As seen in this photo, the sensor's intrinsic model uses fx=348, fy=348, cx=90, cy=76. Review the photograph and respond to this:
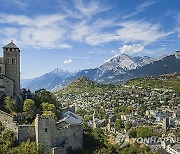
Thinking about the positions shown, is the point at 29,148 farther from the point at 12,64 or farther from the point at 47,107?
the point at 12,64

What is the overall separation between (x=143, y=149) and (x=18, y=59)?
3353cm

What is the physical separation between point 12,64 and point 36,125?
30.5ft

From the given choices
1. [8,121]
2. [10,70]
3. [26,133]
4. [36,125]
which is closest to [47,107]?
[10,70]

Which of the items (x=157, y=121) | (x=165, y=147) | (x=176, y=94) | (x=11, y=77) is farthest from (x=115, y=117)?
(x=11, y=77)

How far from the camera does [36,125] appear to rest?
30500 mm

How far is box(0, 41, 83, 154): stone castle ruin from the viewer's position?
3058 cm

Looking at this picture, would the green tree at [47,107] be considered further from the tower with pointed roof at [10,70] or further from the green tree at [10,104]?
the green tree at [10,104]

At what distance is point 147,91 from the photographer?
6403 inches

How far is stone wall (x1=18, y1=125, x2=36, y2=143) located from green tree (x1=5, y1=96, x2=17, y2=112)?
12.3 ft

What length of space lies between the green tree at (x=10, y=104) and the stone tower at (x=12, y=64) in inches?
80.5

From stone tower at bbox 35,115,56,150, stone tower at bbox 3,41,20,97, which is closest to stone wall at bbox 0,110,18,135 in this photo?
stone tower at bbox 35,115,56,150

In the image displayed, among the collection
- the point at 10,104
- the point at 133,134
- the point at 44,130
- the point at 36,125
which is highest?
the point at 10,104

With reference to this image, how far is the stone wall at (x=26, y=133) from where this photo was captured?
102ft

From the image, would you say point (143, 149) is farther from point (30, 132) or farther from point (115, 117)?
point (115, 117)
